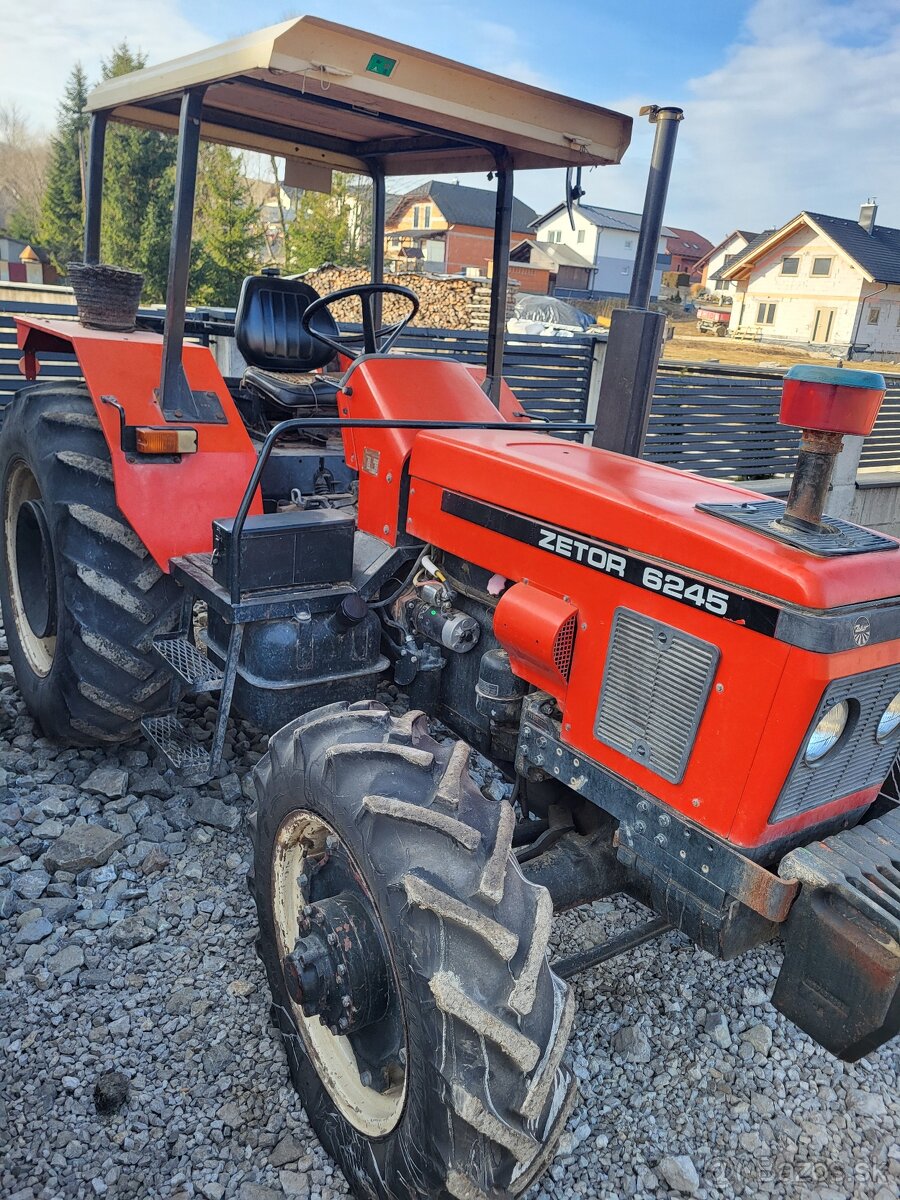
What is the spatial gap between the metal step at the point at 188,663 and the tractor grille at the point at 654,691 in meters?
1.16

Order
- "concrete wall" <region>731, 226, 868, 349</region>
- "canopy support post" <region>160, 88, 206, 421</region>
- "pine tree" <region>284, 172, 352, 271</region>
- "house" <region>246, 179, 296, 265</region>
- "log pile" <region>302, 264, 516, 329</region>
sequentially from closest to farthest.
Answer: "canopy support post" <region>160, 88, 206, 421</region> < "log pile" <region>302, 264, 516, 329</region> < "pine tree" <region>284, 172, 352, 271</region> < "house" <region>246, 179, 296, 265</region> < "concrete wall" <region>731, 226, 868, 349</region>

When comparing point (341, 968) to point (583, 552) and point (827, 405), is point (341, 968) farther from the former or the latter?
point (827, 405)

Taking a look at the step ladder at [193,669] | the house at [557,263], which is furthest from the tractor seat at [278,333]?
the house at [557,263]

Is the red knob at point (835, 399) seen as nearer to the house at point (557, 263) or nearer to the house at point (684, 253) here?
the house at point (557, 263)

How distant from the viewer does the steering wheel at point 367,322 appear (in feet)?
9.46

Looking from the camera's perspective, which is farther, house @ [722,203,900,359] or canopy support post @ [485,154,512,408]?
house @ [722,203,900,359]

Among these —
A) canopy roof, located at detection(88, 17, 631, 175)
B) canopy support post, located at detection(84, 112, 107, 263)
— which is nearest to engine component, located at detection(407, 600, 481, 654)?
canopy roof, located at detection(88, 17, 631, 175)

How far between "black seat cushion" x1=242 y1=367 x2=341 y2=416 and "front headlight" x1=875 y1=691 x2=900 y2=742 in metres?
2.31

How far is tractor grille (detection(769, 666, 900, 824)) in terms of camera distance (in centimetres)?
169

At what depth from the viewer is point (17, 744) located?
3.34 meters

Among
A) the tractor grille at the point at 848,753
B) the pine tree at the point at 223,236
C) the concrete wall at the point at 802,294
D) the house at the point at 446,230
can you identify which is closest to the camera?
the tractor grille at the point at 848,753

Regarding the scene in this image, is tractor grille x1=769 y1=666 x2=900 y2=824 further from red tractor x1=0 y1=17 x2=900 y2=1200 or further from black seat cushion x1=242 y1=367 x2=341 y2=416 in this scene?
black seat cushion x1=242 y1=367 x2=341 y2=416

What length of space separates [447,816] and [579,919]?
129 centimetres

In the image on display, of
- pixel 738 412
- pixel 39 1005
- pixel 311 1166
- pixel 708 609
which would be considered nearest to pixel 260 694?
pixel 39 1005
